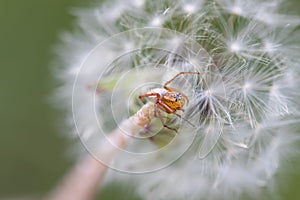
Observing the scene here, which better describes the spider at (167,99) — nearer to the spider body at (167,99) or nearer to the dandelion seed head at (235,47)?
the spider body at (167,99)

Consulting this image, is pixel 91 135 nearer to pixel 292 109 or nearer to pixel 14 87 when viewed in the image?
pixel 292 109

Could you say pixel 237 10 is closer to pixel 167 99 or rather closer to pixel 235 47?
pixel 235 47

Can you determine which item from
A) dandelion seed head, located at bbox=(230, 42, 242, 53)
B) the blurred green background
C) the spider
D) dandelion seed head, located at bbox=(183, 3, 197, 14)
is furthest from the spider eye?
the blurred green background

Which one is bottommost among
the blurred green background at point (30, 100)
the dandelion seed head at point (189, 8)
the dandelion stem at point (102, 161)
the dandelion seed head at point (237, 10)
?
the dandelion stem at point (102, 161)

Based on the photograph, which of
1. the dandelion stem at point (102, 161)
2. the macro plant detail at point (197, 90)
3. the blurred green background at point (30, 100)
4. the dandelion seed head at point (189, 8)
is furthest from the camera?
the blurred green background at point (30, 100)

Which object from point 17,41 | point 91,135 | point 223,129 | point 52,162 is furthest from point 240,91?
point 17,41

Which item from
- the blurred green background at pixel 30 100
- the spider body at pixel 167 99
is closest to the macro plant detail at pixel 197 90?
the spider body at pixel 167 99
